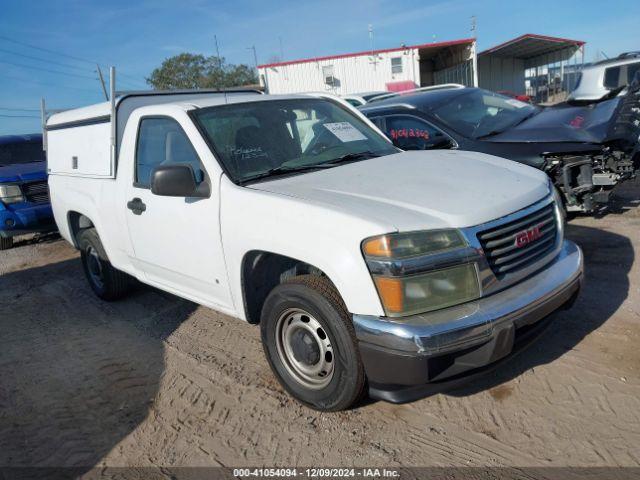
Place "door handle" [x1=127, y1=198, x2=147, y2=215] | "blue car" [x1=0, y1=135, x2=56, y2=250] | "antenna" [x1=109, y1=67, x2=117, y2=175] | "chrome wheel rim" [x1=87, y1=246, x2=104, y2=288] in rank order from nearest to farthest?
"door handle" [x1=127, y1=198, x2=147, y2=215], "antenna" [x1=109, y1=67, x2=117, y2=175], "chrome wheel rim" [x1=87, y1=246, x2=104, y2=288], "blue car" [x1=0, y1=135, x2=56, y2=250]

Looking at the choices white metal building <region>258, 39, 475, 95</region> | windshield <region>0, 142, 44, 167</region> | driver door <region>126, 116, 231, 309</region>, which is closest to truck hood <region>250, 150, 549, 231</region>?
driver door <region>126, 116, 231, 309</region>

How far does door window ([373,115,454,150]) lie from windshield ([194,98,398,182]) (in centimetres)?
192

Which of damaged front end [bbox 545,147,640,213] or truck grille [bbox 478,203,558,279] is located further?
damaged front end [bbox 545,147,640,213]

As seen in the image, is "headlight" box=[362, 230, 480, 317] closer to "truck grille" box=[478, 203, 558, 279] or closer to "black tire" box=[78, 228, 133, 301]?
"truck grille" box=[478, 203, 558, 279]

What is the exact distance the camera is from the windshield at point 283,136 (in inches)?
137

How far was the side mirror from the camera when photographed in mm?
3213

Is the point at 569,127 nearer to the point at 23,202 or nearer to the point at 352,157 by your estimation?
the point at 352,157

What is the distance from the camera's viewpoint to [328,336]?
2.79 meters

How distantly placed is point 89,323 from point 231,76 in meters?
48.3

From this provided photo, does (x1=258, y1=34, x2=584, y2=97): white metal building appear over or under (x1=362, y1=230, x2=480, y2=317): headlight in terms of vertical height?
over

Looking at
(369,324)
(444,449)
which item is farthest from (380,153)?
(444,449)

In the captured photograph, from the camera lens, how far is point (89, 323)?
4.96 meters

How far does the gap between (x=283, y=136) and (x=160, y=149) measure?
0.99 m

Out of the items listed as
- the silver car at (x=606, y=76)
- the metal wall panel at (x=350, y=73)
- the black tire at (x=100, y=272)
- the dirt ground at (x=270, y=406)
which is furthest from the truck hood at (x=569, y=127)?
the metal wall panel at (x=350, y=73)
